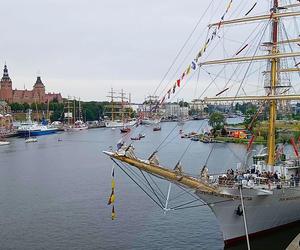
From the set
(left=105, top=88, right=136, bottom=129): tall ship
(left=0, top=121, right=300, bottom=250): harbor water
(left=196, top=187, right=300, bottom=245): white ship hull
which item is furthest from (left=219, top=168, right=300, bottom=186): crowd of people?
(left=105, top=88, right=136, bottom=129): tall ship

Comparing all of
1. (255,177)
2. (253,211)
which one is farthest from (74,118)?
(253,211)

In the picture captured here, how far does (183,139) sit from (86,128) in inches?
2333

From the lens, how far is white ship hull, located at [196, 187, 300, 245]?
2545 centimetres

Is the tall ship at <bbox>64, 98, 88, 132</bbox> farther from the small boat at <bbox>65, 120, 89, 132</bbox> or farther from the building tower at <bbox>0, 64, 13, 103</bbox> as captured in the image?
the building tower at <bbox>0, 64, 13, 103</bbox>

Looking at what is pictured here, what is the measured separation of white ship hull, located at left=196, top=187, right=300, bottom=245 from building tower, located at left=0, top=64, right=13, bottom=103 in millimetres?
171097

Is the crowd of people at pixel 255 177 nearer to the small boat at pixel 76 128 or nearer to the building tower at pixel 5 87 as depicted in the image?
the small boat at pixel 76 128

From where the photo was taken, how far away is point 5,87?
187250 millimetres

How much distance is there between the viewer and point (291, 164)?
1209 inches

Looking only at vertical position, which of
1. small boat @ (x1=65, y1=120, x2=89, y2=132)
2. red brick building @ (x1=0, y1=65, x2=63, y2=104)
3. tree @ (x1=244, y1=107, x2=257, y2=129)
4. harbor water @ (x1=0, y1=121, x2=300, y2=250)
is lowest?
harbor water @ (x1=0, y1=121, x2=300, y2=250)

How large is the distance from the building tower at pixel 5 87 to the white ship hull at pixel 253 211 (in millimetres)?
171097

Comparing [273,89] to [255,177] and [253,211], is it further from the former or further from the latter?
[253,211]

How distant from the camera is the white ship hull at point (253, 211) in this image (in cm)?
2545

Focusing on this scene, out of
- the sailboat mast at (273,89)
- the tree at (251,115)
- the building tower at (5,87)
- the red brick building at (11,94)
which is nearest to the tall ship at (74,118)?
the red brick building at (11,94)

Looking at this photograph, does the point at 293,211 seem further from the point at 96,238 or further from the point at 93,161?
the point at 93,161
